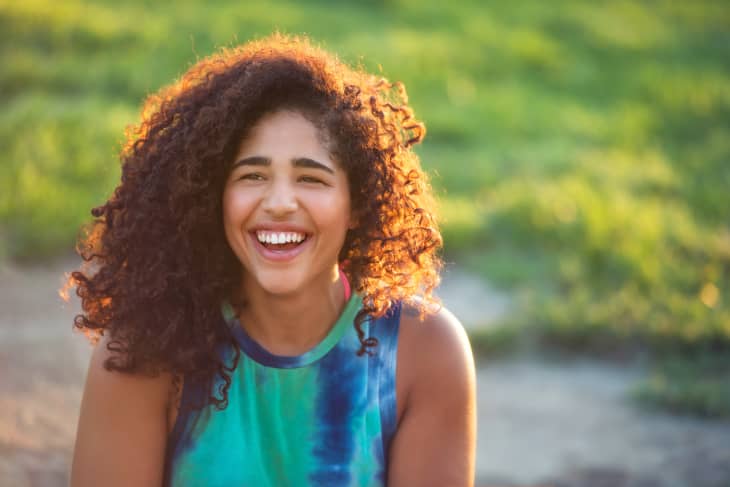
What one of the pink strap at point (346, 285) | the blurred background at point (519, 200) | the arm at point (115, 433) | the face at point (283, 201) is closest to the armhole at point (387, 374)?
the pink strap at point (346, 285)

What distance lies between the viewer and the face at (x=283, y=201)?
215cm

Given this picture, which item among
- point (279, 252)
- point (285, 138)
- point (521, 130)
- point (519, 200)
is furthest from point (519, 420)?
point (521, 130)

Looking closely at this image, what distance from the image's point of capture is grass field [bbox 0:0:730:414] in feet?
16.6

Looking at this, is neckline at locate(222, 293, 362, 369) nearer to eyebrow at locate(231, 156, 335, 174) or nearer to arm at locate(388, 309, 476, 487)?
arm at locate(388, 309, 476, 487)

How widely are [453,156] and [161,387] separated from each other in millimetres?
4788

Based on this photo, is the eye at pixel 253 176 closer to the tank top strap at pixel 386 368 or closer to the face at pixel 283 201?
the face at pixel 283 201

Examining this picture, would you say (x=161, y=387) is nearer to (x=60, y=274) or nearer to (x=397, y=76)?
(x=60, y=274)

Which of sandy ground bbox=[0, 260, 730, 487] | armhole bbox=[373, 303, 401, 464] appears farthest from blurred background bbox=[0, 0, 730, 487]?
armhole bbox=[373, 303, 401, 464]

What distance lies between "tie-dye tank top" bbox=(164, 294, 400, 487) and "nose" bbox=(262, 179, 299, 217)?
0.35m

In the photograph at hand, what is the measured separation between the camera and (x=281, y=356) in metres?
2.30

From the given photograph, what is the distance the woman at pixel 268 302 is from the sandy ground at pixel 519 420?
1.20 metres

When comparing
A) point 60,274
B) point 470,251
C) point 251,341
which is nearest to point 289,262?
point 251,341

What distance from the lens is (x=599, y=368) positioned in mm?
4531

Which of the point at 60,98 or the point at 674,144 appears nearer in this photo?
the point at 60,98
